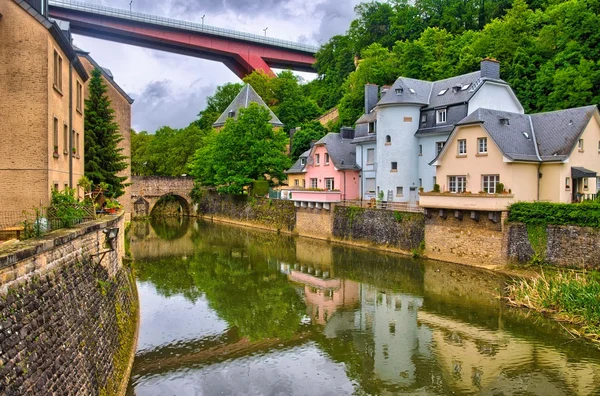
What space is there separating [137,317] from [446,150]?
18900 millimetres

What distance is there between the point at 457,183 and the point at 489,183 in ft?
7.11

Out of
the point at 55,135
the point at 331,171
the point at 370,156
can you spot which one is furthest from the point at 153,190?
the point at 55,135

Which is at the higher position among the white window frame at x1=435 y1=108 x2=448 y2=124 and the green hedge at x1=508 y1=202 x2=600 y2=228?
the white window frame at x1=435 y1=108 x2=448 y2=124

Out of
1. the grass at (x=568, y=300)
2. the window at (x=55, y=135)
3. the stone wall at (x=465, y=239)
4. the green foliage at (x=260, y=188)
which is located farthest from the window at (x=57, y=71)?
the green foliage at (x=260, y=188)

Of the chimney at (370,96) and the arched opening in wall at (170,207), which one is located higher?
the chimney at (370,96)

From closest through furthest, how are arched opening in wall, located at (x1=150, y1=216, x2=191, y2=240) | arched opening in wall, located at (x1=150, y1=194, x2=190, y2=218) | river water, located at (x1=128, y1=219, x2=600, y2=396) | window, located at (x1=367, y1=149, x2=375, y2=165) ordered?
river water, located at (x1=128, y1=219, x2=600, y2=396), window, located at (x1=367, y1=149, x2=375, y2=165), arched opening in wall, located at (x1=150, y1=216, x2=191, y2=240), arched opening in wall, located at (x1=150, y1=194, x2=190, y2=218)

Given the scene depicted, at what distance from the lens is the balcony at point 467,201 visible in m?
23.8

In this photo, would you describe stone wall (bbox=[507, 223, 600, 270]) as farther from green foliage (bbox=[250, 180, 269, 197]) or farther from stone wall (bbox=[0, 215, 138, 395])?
green foliage (bbox=[250, 180, 269, 197])

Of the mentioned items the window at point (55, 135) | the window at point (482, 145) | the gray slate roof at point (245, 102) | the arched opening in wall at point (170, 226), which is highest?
the gray slate roof at point (245, 102)

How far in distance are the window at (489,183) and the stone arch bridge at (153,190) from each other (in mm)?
40912

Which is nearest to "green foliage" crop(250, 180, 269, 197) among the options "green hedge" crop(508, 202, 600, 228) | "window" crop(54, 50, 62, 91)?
"green hedge" crop(508, 202, 600, 228)

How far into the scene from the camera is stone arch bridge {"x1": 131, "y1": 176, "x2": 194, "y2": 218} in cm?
5819

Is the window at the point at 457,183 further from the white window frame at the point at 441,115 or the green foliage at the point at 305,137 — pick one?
the green foliage at the point at 305,137

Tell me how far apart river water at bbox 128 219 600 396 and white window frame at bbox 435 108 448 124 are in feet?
35.3
